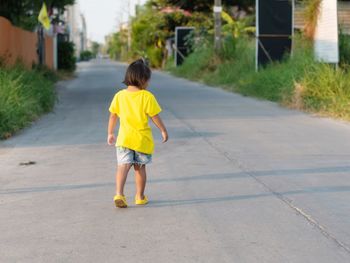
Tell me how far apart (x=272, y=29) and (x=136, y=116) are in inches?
704

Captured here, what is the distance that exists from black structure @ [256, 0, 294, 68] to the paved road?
11.3m

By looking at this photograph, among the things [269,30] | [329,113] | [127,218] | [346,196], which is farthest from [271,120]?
[269,30]

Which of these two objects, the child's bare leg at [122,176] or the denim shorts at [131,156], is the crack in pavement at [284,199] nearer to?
the denim shorts at [131,156]

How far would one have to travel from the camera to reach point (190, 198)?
6758 mm

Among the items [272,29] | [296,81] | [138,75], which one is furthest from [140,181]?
[272,29]

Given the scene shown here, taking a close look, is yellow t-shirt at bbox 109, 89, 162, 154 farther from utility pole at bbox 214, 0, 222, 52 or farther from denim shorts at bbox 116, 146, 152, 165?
utility pole at bbox 214, 0, 222, 52

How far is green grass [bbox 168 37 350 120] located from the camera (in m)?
15.4

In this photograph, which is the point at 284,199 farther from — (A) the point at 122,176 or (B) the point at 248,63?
(B) the point at 248,63

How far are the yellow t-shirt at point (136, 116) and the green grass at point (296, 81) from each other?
828 cm

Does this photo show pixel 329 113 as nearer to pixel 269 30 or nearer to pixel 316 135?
pixel 316 135

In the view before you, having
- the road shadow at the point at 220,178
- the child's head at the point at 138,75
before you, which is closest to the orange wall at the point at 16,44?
the road shadow at the point at 220,178

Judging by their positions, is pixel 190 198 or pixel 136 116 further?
pixel 190 198

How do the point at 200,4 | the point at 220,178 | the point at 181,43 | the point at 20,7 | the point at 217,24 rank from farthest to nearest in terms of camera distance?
→ the point at 200,4 < the point at 181,43 < the point at 217,24 < the point at 20,7 < the point at 220,178

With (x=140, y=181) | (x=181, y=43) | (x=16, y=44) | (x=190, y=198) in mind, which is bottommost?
(x=190, y=198)
